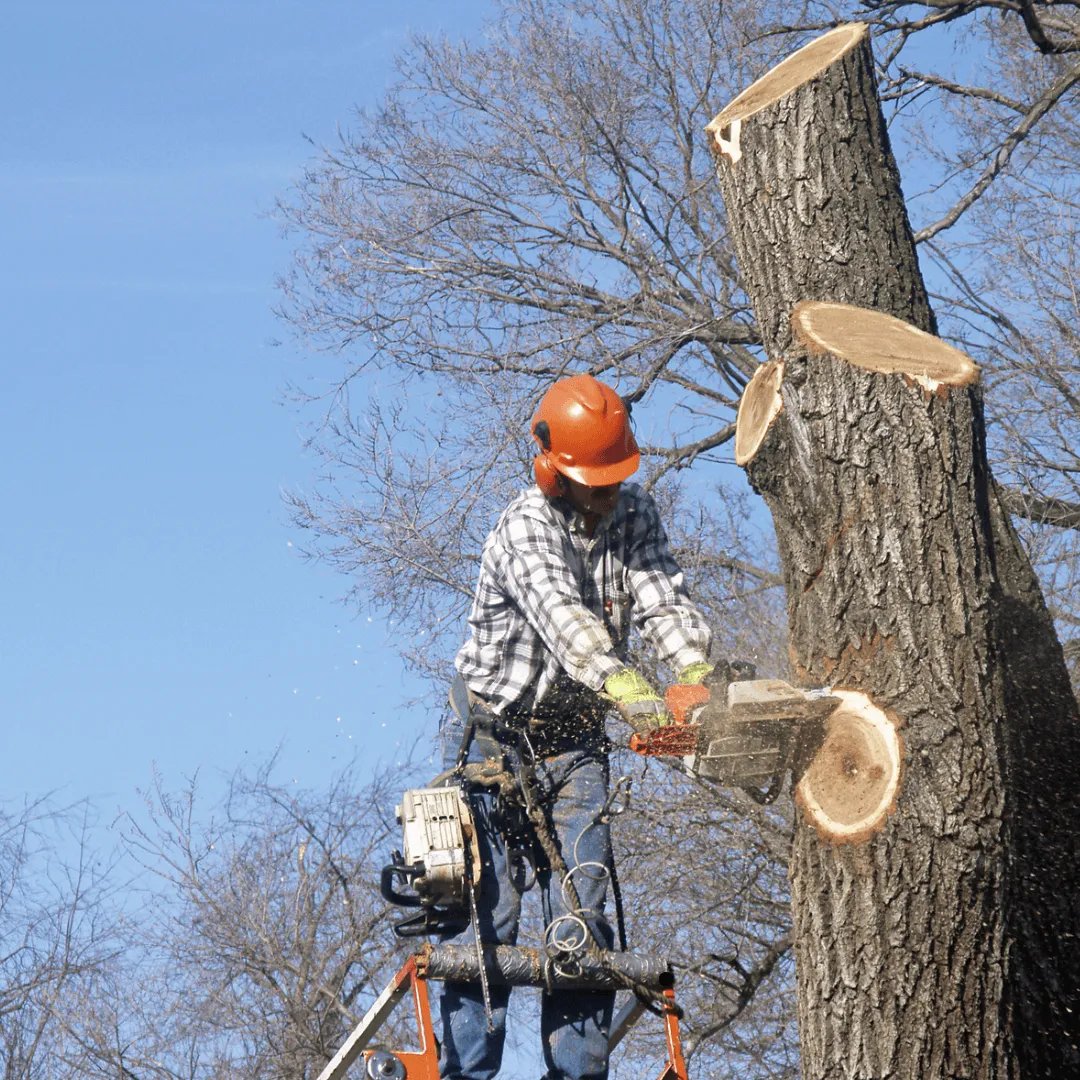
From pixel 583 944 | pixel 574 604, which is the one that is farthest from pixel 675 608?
pixel 583 944

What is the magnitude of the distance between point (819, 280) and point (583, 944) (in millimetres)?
2201

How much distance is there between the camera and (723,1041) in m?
11.8

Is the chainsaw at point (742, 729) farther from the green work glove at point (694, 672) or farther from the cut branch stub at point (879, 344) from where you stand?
the cut branch stub at point (879, 344)

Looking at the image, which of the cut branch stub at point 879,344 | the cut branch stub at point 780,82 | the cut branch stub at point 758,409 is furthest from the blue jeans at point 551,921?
the cut branch stub at point 780,82

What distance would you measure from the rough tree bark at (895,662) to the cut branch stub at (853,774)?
11 millimetres

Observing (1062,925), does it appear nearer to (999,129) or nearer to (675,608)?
(675,608)

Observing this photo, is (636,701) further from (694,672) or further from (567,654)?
(694,672)

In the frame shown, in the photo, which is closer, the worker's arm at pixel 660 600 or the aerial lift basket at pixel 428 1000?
the aerial lift basket at pixel 428 1000

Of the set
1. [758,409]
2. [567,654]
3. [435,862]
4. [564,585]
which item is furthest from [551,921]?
[758,409]

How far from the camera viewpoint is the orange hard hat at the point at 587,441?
4934 mm

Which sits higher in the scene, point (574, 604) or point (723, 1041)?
point (574, 604)

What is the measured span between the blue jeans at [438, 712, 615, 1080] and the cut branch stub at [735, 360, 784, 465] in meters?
1.27

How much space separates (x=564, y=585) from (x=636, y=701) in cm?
62

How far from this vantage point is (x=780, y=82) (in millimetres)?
5027
